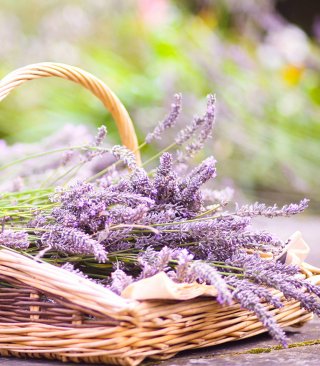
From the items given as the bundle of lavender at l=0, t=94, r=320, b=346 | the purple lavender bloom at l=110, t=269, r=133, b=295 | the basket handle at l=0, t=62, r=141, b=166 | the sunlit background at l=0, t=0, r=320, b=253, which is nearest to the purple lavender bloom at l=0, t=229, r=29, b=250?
the bundle of lavender at l=0, t=94, r=320, b=346

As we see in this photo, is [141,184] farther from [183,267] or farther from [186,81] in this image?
[186,81]

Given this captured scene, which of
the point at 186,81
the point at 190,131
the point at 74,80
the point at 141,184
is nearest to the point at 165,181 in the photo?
the point at 141,184

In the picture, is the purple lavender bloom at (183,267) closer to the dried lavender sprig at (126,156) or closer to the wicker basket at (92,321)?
the wicker basket at (92,321)

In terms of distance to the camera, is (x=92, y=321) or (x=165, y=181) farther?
(x=165, y=181)

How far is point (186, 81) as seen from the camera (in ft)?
7.93

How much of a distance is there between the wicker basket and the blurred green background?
1665 millimetres

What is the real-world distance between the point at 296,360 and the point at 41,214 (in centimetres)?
44

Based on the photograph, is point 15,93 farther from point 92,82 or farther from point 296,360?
point 296,360

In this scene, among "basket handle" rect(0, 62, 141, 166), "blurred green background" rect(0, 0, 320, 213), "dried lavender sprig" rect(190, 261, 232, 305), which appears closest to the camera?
"dried lavender sprig" rect(190, 261, 232, 305)

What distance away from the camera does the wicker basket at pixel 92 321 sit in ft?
1.59

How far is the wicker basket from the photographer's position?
1.59ft

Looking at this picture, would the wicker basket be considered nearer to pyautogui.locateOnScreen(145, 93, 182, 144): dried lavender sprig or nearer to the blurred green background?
pyautogui.locateOnScreen(145, 93, 182, 144): dried lavender sprig

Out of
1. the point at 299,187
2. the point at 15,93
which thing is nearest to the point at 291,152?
the point at 299,187

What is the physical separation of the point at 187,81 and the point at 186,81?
1cm
